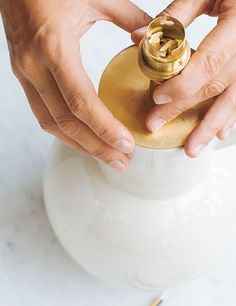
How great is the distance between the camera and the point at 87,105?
0.47 meters

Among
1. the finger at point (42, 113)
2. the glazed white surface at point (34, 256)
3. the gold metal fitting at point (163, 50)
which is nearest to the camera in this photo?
the gold metal fitting at point (163, 50)

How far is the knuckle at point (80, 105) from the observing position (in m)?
0.47

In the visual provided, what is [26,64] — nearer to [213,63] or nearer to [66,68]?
[66,68]

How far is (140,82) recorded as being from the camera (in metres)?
0.48

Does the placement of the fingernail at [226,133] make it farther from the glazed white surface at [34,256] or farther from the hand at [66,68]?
the glazed white surface at [34,256]

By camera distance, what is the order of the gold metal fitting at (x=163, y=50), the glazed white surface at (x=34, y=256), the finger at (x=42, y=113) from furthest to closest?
the glazed white surface at (x=34, y=256), the finger at (x=42, y=113), the gold metal fitting at (x=163, y=50)

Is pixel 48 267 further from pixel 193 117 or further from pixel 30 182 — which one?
pixel 193 117

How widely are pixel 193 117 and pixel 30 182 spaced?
1.12ft

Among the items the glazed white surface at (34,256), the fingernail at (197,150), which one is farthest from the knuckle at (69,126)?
the glazed white surface at (34,256)

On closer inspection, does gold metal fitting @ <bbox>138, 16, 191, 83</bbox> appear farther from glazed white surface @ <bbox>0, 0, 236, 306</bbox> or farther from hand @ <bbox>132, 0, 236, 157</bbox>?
glazed white surface @ <bbox>0, 0, 236, 306</bbox>

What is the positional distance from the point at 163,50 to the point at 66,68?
0.30 ft

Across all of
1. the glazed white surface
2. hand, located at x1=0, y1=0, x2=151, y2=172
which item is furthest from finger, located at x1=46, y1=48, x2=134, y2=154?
the glazed white surface

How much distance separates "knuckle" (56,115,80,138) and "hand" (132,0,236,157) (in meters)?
0.07

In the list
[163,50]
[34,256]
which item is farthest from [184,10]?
[34,256]
